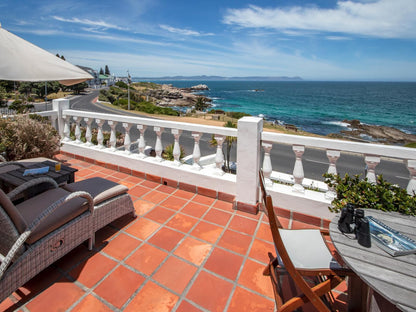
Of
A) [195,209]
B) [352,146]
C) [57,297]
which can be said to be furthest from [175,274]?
[352,146]

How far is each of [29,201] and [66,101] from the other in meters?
3.95

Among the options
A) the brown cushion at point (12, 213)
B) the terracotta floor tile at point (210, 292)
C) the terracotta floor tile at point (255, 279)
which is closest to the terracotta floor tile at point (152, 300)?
the terracotta floor tile at point (210, 292)

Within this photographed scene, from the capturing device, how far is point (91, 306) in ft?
5.85

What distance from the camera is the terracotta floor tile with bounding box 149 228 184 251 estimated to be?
252cm

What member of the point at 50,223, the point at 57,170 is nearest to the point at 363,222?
the point at 50,223

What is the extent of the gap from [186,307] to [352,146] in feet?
7.76

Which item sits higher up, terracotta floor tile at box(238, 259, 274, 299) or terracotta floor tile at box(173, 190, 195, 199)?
terracotta floor tile at box(173, 190, 195, 199)

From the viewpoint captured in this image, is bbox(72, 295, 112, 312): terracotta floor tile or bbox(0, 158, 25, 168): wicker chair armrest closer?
bbox(72, 295, 112, 312): terracotta floor tile

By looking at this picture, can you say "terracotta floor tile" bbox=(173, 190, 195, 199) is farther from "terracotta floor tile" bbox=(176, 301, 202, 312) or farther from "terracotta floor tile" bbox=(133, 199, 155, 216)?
"terracotta floor tile" bbox=(176, 301, 202, 312)

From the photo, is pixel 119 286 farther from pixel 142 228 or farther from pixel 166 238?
pixel 142 228

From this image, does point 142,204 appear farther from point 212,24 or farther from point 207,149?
point 212,24

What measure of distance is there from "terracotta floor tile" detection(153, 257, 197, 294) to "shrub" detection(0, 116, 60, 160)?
3781 millimetres

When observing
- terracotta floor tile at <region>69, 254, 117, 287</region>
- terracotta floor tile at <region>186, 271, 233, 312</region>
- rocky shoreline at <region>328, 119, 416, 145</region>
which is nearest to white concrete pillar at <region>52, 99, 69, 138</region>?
terracotta floor tile at <region>69, 254, 117, 287</region>

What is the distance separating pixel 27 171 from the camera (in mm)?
2908
